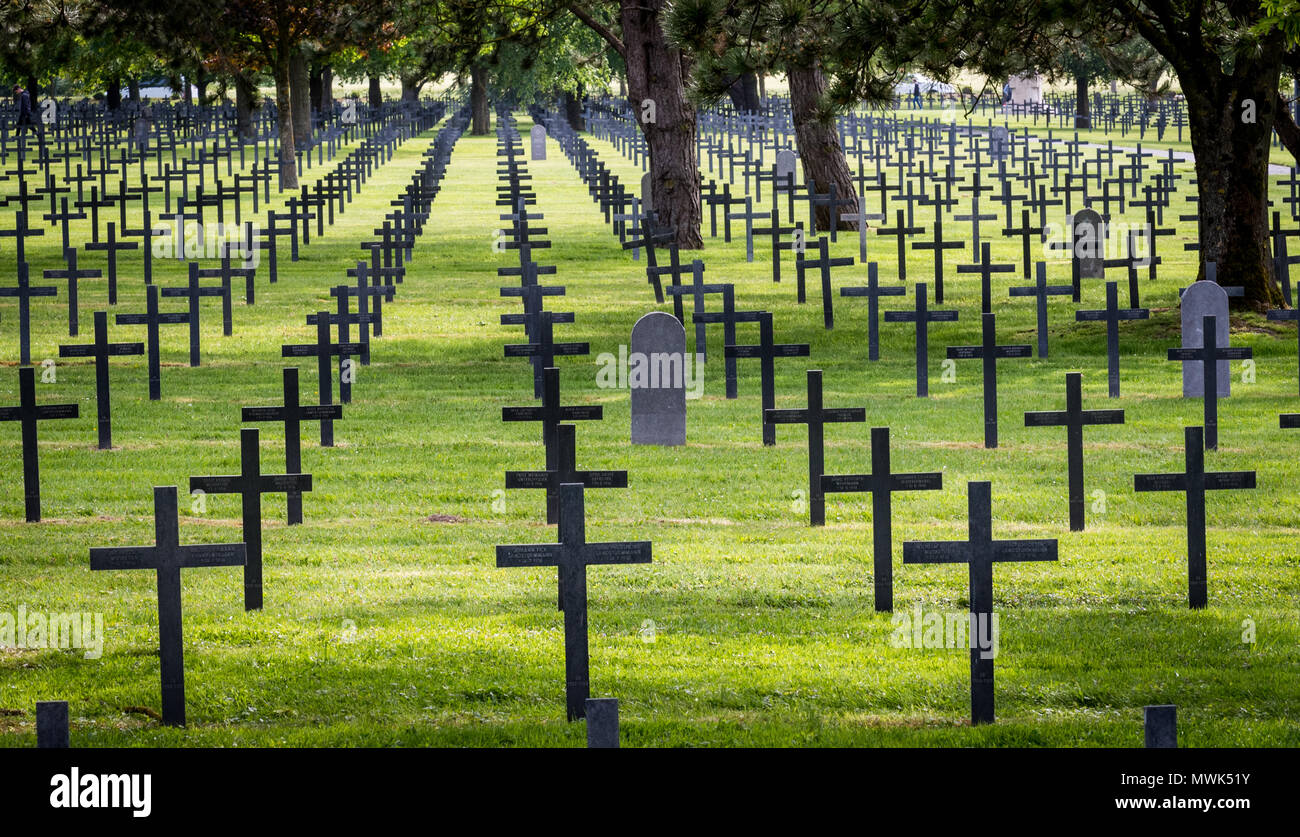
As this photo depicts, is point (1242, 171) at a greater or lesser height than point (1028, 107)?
lesser

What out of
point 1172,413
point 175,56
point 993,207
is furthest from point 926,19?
point 993,207

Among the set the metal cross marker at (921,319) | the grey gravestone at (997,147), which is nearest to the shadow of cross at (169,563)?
the metal cross marker at (921,319)

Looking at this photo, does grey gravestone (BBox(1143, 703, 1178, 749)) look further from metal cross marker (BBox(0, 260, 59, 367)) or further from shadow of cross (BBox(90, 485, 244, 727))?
metal cross marker (BBox(0, 260, 59, 367))

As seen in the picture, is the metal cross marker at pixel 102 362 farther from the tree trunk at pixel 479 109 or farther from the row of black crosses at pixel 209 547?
the tree trunk at pixel 479 109

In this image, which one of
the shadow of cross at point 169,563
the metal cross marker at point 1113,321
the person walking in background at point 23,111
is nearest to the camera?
the shadow of cross at point 169,563

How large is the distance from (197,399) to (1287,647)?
12048mm

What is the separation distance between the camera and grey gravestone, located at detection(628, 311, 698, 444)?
14578 mm

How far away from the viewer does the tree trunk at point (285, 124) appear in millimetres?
45188

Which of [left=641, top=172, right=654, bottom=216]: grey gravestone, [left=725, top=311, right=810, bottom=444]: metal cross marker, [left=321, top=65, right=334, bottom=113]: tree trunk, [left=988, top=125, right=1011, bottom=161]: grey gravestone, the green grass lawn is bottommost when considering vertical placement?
the green grass lawn

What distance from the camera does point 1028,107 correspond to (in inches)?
3497

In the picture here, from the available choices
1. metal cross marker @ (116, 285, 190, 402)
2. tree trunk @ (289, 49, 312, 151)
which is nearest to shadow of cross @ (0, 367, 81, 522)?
metal cross marker @ (116, 285, 190, 402)

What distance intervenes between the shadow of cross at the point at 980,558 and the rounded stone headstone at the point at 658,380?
279 inches

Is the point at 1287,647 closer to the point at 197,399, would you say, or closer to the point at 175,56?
the point at 175,56

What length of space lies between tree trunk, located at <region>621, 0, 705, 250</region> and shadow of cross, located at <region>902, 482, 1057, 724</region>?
23212mm
